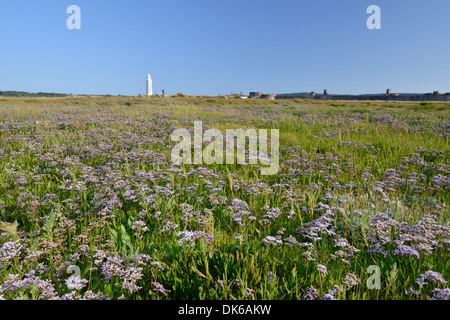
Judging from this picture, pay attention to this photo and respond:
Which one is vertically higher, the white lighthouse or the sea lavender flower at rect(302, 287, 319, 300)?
the white lighthouse

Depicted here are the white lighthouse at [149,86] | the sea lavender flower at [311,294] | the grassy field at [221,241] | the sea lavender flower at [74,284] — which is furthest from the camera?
the white lighthouse at [149,86]

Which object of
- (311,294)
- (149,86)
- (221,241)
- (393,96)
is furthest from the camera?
(149,86)

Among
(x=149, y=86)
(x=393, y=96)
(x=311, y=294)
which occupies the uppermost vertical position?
(x=149, y=86)

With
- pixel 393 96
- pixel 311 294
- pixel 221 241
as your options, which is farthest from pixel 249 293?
pixel 393 96

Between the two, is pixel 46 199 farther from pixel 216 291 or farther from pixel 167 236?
pixel 216 291

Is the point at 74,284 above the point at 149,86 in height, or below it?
below

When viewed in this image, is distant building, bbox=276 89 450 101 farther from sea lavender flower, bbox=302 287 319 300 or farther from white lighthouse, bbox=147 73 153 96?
sea lavender flower, bbox=302 287 319 300

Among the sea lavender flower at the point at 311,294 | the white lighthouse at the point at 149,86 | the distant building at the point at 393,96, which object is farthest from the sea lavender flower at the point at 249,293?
the white lighthouse at the point at 149,86

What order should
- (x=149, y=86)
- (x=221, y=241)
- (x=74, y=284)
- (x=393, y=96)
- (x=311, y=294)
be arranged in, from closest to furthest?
1. (x=74, y=284)
2. (x=311, y=294)
3. (x=221, y=241)
4. (x=393, y=96)
5. (x=149, y=86)

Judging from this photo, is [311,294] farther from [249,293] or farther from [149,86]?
[149,86]

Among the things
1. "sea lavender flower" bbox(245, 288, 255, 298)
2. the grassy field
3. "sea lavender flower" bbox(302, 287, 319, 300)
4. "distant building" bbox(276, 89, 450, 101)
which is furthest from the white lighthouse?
"sea lavender flower" bbox(302, 287, 319, 300)

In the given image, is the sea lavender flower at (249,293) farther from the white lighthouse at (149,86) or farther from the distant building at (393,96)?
the white lighthouse at (149,86)
